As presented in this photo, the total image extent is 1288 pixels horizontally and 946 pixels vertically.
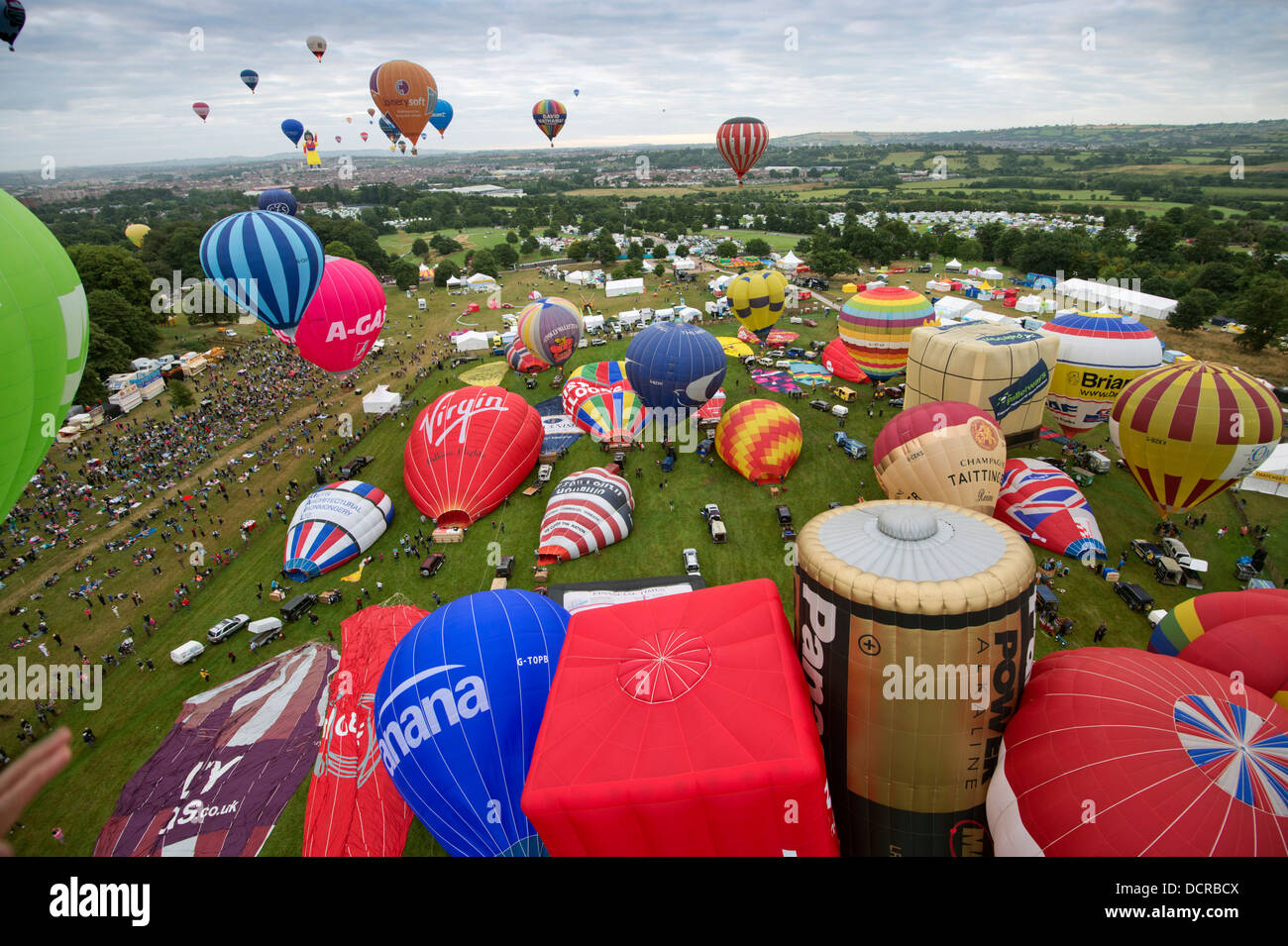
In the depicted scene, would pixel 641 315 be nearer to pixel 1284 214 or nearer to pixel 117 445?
pixel 117 445

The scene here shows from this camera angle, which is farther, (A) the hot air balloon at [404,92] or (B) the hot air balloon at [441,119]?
(B) the hot air balloon at [441,119]

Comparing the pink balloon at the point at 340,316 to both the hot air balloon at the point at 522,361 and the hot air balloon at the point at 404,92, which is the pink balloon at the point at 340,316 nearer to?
the hot air balloon at the point at 522,361

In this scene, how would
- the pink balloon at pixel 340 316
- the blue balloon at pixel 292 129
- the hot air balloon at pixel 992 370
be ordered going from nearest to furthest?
1. the hot air balloon at pixel 992 370
2. the pink balloon at pixel 340 316
3. the blue balloon at pixel 292 129

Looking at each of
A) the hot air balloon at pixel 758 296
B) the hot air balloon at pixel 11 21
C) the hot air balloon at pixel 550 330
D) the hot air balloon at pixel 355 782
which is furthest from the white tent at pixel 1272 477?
the hot air balloon at pixel 11 21

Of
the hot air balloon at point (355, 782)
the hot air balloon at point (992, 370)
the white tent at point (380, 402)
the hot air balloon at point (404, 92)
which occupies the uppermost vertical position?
the hot air balloon at point (404, 92)

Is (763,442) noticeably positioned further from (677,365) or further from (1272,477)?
(1272,477)

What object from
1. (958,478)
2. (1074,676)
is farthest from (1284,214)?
(1074,676)
